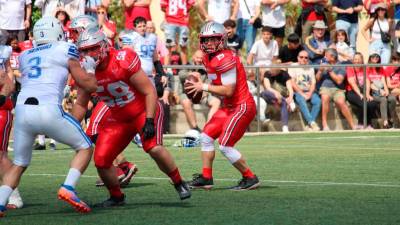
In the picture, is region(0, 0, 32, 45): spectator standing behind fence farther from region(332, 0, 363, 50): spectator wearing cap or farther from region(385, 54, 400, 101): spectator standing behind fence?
region(385, 54, 400, 101): spectator standing behind fence

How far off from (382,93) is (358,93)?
1.53 ft

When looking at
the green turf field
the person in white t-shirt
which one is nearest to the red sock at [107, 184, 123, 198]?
the green turf field

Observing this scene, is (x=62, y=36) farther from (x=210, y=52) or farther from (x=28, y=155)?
(x=210, y=52)

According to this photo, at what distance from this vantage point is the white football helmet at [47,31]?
10.2 meters

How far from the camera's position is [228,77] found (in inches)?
489

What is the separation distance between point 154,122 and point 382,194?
2.40m

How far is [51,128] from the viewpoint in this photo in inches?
389

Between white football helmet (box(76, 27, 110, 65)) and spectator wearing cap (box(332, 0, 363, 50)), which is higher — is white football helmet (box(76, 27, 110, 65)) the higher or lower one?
the higher one

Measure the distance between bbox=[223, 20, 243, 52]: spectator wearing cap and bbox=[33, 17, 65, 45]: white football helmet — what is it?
11.4 metres

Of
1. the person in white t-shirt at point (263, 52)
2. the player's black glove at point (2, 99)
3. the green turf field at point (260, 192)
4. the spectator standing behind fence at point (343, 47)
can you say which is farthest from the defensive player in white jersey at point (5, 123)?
the spectator standing behind fence at point (343, 47)

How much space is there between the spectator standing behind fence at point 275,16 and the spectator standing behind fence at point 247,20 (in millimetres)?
199

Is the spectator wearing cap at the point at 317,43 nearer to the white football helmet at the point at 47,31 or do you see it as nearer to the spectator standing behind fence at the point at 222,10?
the spectator standing behind fence at the point at 222,10

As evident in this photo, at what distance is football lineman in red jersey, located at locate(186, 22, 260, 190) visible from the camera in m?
12.3

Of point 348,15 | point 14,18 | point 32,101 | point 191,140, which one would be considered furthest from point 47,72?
point 348,15
